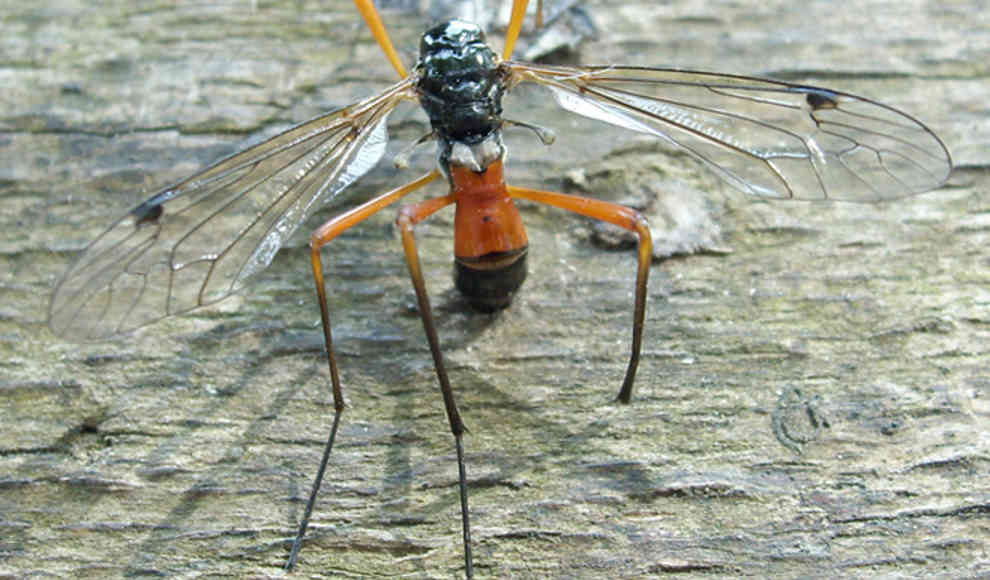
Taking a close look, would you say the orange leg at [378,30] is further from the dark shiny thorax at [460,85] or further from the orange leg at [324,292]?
the orange leg at [324,292]

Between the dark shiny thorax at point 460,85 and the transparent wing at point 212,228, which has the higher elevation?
the dark shiny thorax at point 460,85

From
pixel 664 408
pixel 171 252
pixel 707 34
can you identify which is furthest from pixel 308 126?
pixel 707 34

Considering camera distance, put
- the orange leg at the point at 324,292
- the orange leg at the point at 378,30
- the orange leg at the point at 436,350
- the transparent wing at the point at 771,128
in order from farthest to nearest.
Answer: the orange leg at the point at 378,30, the transparent wing at the point at 771,128, the orange leg at the point at 324,292, the orange leg at the point at 436,350

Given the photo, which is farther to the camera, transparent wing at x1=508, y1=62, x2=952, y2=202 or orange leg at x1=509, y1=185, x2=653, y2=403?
transparent wing at x1=508, y1=62, x2=952, y2=202

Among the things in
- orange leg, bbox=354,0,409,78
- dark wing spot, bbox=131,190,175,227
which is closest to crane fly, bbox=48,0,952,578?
dark wing spot, bbox=131,190,175,227

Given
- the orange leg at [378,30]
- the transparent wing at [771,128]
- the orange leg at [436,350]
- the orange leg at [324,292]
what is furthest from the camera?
the orange leg at [378,30]

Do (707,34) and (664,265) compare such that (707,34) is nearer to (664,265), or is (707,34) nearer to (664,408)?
(664,265)

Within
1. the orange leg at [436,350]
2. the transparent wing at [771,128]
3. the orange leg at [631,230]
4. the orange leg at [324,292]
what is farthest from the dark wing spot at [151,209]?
the transparent wing at [771,128]

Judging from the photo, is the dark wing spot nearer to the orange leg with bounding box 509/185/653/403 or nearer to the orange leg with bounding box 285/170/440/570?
the orange leg with bounding box 285/170/440/570
